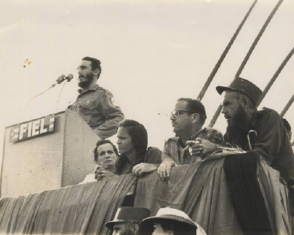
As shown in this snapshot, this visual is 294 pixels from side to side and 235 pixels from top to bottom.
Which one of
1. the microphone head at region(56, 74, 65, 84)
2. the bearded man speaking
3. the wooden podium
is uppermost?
the microphone head at region(56, 74, 65, 84)

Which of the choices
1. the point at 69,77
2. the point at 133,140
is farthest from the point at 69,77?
the point at 133,140

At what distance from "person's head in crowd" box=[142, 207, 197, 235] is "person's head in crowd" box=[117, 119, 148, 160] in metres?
1.87

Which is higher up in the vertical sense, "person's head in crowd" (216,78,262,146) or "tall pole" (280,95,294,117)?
"tall pole" (280,95,294,117)

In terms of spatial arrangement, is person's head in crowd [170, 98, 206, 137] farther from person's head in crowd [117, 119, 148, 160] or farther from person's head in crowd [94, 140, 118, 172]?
person's head in crowd [94, 140, 118, 172]

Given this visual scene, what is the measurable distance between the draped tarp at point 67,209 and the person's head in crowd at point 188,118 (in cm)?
68

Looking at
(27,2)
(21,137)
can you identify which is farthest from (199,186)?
(27,2)

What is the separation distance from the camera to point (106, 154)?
346 inches

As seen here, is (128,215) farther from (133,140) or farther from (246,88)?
(246,88)

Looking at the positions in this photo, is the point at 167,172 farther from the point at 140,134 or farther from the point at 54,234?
the point at 54,234

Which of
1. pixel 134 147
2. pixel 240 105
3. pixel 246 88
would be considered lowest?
pixel 134 147

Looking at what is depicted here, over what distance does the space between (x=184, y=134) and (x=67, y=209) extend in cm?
158

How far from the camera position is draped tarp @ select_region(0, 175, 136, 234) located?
7910 millimetres

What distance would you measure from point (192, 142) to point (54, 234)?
211 centimetres

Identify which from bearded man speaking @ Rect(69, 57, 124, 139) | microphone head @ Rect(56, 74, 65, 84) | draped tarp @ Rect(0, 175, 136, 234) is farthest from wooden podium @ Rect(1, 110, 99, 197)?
microphone head @ Rect(56, 74, 65, 84)
